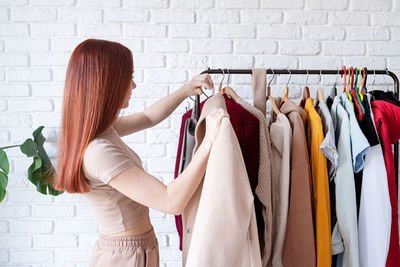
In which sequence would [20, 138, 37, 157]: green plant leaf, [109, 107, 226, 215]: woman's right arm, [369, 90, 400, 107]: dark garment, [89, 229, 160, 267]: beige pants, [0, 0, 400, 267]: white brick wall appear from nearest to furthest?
1. [109, 107, 226, 215]: woman's right arm
2. [89, 229, 160, 267]: beige pants
3. [369, 90, 400, 107]: dark garment
4. [20, 138, 37, 157]: green plant leaf
5. [0, 0, 400, 267]: white brick wall

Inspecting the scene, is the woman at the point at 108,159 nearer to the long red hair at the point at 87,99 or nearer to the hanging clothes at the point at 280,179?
the long red hair at the point at 87,99

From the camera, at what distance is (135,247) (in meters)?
1.12

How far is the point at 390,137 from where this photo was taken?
1309 millimetres

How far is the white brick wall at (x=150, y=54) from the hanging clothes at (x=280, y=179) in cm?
55

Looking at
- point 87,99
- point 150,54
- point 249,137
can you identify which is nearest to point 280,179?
point 249,137

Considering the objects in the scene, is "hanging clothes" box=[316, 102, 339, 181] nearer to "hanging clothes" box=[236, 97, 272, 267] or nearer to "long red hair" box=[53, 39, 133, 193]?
"hanging clothes" box=[236, 97, 272, 267]

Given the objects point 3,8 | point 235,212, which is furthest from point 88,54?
point 3,8

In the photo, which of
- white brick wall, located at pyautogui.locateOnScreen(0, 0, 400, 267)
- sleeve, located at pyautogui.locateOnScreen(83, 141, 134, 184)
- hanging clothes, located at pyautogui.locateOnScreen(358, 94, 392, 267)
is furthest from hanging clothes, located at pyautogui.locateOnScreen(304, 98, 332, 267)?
sleeve, located at pyautogui.locateOnScreen(83, 141, 134, 184)

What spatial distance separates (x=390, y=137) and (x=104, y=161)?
109cm

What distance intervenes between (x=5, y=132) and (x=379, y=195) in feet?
5.82

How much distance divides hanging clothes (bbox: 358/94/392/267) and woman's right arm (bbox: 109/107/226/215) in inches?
26.6

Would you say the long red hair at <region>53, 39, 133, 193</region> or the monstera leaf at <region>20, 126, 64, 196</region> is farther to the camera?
the monstera leaf at <region>20, 126, 64, 196</region>

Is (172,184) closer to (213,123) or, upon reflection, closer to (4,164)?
(213,123)

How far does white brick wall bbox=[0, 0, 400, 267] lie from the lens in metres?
1.68
